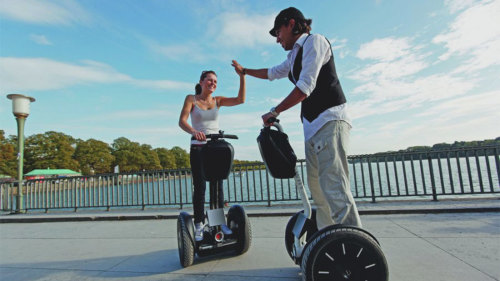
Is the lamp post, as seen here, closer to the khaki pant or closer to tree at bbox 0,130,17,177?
the khaki pant

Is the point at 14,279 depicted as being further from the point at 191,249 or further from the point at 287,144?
the point at 287,144

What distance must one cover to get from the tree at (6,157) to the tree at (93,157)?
10.1 meters

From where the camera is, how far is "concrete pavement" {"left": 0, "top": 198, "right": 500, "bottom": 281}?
2119 millimetres

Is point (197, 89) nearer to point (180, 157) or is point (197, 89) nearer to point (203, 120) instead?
point (203, 120)

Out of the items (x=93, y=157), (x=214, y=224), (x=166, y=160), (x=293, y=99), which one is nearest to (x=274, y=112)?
(x=293, y=99)

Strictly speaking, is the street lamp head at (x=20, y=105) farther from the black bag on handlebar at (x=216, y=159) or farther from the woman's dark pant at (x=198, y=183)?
the black bag on handlebar at (x=216, y=159)

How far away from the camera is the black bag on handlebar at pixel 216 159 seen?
7.61ft

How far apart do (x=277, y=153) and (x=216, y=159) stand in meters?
0.70

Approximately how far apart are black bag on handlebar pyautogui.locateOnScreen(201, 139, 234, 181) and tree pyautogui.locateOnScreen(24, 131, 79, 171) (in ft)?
177

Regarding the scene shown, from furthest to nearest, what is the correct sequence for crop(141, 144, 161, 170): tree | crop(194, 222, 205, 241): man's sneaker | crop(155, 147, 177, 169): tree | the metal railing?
crop(155, 147, 177, 169): tree < crop(141, 144, 161, 170): tree < the metal railing < crop(194, 222, 205, 241): man's sneaker

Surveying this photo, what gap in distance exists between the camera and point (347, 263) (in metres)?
1.49

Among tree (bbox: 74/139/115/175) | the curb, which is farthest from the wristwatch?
tree (bbox: 74/139/115/175)

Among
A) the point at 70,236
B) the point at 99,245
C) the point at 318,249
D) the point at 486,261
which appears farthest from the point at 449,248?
the point at 70,236

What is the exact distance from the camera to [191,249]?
93.4 inches
